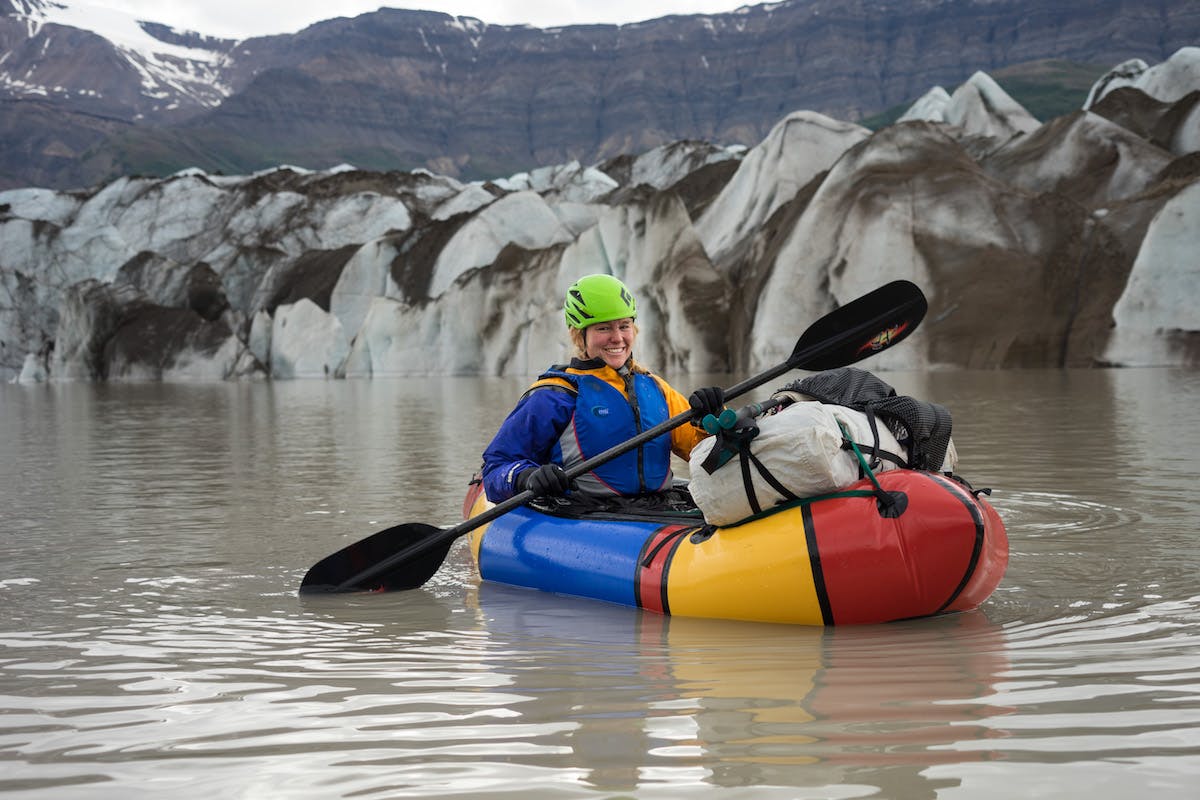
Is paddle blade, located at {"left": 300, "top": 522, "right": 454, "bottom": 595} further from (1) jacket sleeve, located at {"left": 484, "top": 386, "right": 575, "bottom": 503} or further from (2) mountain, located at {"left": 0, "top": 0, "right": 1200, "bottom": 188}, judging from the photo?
(2) mountain, located at {"left": 0, "top": 0, "right": 1200, "bottom": 188}

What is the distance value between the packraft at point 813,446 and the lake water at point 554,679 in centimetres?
46

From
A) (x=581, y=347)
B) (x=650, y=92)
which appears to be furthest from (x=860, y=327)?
(x=650, y=92)

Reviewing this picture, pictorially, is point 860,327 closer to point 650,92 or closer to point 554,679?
point 554,679

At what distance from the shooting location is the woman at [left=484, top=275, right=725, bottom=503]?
192 inches

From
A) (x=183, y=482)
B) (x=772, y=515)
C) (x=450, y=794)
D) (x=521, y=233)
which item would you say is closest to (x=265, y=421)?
(x=183, y=482)

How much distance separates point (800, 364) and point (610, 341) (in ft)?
2.74

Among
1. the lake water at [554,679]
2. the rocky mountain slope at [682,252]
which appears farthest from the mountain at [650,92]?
the lake water at [554,679]

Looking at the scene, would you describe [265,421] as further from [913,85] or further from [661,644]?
[913,85]

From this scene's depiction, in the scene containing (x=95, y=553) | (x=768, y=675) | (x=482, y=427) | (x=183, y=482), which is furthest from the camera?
(x=482, y=427)

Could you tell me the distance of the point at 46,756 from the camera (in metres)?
2.72

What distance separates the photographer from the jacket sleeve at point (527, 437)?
4.96m

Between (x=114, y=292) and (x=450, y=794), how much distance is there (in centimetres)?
4305

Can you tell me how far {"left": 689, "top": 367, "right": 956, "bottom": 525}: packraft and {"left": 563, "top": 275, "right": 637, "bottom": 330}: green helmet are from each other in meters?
0.76

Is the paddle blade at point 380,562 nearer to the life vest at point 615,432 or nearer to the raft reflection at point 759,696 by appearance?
the life vest at point 615,432
